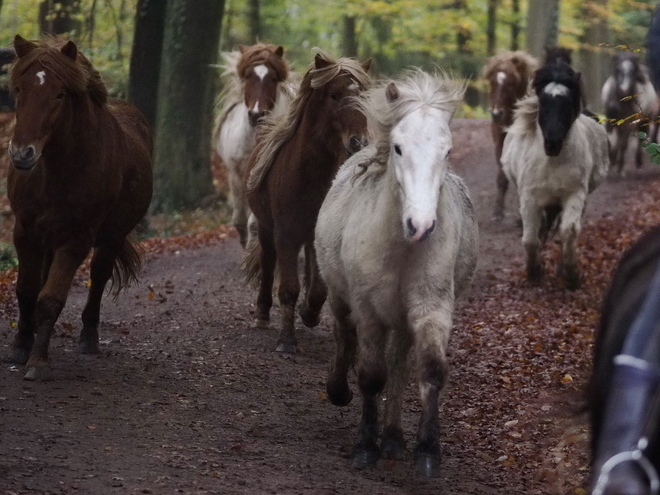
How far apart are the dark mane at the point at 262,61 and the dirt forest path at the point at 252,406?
275cm

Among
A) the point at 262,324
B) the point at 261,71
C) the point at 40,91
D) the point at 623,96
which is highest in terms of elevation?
the point at 40,91

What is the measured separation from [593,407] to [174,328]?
703 centimetres

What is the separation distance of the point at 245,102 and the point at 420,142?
23.4 ft

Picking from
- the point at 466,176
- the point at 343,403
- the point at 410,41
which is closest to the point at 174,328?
the point at 343,403

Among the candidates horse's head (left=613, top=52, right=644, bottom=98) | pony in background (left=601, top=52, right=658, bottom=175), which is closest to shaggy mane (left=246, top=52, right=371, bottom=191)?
pony in background (left=601, top=52, right=658, bottom=175)

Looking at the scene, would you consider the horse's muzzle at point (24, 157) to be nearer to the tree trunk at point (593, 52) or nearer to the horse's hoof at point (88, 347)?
the horse's hoof at point (88, 347)

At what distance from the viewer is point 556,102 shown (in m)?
12.1

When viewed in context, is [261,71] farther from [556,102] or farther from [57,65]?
[57,65]

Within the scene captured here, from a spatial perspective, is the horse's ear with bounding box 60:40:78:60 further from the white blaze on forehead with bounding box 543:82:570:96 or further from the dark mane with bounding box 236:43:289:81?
the white blaze on forehead with bounding box 543:82:570:96

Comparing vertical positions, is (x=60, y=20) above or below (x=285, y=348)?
above

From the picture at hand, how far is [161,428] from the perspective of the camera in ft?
21.9

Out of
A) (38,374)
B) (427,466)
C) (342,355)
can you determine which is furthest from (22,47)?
(427,466)

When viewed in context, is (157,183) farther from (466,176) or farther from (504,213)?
(466,176)

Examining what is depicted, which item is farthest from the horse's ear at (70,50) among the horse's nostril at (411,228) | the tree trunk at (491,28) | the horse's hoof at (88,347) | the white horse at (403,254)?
the tree trunk at (491,28)
